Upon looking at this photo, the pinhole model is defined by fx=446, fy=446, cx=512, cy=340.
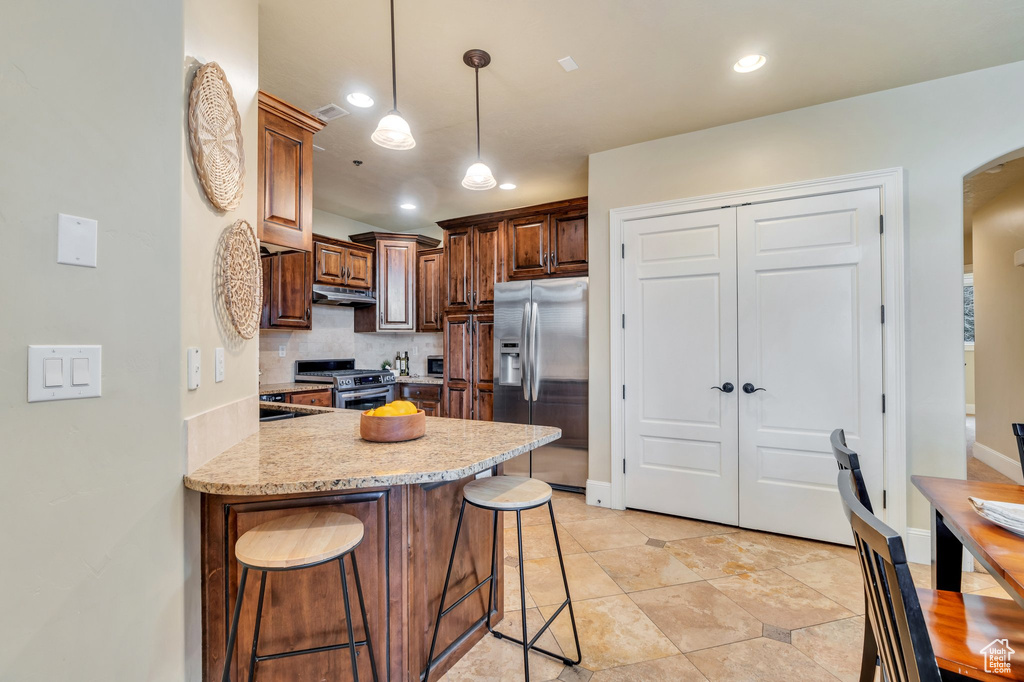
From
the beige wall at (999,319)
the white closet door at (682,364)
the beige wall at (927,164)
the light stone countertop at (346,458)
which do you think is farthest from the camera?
the beige wall at (999,319)

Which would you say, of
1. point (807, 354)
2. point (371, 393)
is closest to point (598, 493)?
point (807, 354)

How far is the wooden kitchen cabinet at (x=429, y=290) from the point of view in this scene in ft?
16.6

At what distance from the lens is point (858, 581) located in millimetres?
2322

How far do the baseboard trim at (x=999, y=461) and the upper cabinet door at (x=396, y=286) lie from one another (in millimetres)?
5756

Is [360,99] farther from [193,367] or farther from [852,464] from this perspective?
[852,464]

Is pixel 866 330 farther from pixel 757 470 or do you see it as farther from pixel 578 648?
pixel 578 648

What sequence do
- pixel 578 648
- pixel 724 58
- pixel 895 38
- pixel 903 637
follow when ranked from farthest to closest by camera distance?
1. pixel 724 58
2. pixel 895 38
3. pixel 578 648
4. pixel 903 637

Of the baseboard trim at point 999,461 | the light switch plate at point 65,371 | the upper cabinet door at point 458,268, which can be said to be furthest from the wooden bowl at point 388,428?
the baseboard trim at point 999,461

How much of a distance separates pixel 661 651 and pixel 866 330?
7.28 feet

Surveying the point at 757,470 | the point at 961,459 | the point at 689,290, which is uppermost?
the point at 689,290

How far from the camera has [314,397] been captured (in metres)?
4.13

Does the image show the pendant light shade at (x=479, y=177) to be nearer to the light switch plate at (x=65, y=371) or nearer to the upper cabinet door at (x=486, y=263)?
the light switch plate at (x=65, y=371)

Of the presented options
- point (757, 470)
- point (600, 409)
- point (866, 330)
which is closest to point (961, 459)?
point (866, 330)

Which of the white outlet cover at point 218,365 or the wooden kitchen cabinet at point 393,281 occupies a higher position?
the wooden kitchen cabinet at point 393,281
